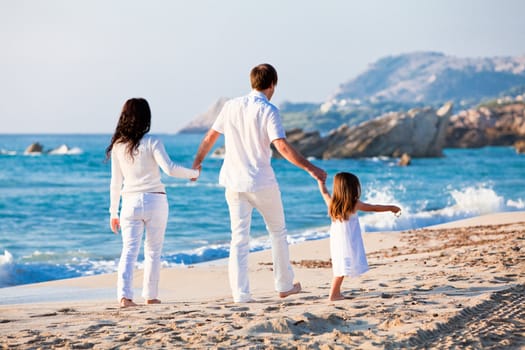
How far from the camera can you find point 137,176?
5.81 metres

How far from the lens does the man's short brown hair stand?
5809mm

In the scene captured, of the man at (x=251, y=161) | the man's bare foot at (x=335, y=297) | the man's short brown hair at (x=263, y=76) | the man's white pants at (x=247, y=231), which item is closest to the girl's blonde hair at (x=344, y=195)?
the man at (x=251, y=161)

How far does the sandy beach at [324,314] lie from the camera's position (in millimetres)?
4508

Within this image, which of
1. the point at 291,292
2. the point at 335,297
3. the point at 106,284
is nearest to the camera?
the point at 335,297

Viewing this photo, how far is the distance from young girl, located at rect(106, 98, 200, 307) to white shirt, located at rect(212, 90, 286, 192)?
1.38ft

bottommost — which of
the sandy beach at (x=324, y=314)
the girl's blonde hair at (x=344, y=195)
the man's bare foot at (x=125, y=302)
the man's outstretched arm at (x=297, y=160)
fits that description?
the sandy beach at (x=324, y=314)

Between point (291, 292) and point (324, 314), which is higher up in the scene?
point (291, 292)

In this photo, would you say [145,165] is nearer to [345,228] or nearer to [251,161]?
[251,161]

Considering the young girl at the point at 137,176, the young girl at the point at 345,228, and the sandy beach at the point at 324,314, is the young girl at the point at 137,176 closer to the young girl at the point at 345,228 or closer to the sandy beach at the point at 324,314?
the sandy beach at the point at 324,314

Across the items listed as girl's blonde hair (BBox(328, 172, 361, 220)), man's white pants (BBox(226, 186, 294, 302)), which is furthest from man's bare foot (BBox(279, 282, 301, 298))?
girl's blonde hair (BBox(328, 172, 361, 220))

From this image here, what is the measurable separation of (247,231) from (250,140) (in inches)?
30.1

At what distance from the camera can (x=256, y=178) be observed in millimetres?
5727

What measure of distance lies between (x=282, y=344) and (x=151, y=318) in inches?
49.2

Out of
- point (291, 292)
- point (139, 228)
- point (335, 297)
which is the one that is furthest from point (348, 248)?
point (139, 228)
